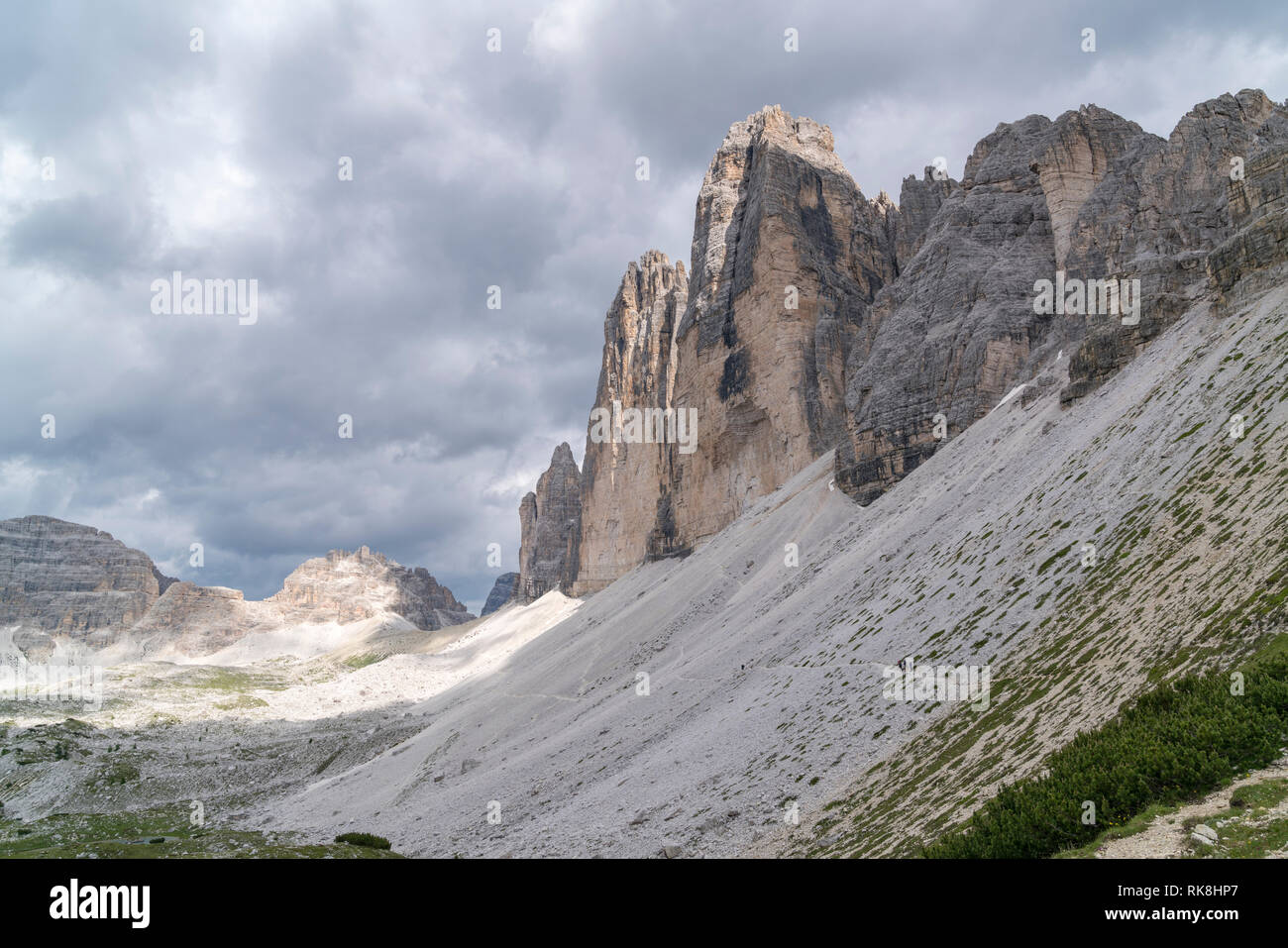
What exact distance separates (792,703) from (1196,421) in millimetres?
16211

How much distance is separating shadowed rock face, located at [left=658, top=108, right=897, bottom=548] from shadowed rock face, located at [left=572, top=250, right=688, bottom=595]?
21.7 meters

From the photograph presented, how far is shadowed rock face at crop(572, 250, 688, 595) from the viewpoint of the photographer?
431ft

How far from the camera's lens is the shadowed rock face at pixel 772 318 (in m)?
85.3

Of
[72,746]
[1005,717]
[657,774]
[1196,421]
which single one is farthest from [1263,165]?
[72,746]

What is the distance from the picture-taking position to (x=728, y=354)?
95.6m

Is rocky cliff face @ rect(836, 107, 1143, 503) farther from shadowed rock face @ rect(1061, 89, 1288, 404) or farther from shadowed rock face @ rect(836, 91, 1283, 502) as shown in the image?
shadowed rock face @ rect(1061, 89, 1288, 404)

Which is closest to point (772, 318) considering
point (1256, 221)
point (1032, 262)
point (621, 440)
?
point (1032, 262)

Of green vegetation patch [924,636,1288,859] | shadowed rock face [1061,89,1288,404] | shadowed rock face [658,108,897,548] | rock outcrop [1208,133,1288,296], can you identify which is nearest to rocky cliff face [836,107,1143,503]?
shadowed rock face [1061,89,1288,404]

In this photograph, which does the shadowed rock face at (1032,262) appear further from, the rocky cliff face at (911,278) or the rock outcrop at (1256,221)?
the rock outcrop at (1256,221)

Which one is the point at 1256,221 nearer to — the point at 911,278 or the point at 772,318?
the point at 911,278

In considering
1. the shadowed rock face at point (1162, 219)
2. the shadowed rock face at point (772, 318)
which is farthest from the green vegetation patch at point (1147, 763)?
the shadowed rock face at point (772, 318)

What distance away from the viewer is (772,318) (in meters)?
88.2

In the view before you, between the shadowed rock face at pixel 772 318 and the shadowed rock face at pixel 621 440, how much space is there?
71.3 feet
